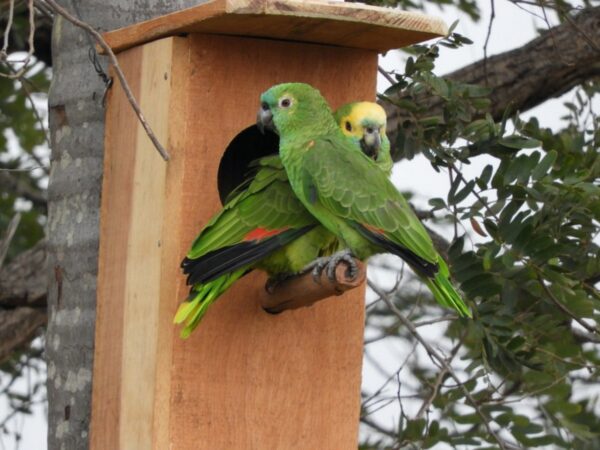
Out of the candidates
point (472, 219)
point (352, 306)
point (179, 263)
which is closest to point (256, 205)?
point (179, 263)

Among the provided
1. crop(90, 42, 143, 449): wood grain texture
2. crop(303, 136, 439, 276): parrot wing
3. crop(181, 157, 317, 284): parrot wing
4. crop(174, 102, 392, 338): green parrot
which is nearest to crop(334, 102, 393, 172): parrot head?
crop(174, 102, 392, 338): green parrot

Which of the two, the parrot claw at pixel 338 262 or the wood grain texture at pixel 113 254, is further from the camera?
the wood grain texture at pixel 113 254

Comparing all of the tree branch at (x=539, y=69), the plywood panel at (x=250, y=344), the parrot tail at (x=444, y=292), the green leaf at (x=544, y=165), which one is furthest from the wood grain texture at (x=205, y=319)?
the tree branch at (x=539, y=69)

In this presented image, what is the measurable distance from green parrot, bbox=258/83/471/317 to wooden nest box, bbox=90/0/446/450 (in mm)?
145

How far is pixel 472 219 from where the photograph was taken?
410 cm

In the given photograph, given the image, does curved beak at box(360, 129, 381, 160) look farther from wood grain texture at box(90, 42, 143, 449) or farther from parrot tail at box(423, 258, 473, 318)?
wood grain texture at box(90, 42, 143, 449)

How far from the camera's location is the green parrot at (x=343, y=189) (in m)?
3.38

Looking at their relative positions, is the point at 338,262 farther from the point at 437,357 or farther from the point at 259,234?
the point at 437,357

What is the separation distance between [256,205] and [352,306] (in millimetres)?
487

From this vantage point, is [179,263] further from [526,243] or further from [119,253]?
[526,243]

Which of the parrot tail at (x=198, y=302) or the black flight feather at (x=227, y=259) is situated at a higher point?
the black flight feather at (x=227, y=259)

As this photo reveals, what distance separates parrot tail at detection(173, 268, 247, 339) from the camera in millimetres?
3406

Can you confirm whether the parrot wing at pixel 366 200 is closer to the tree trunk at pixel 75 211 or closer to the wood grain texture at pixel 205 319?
the wood grain texture at pixel 205 319

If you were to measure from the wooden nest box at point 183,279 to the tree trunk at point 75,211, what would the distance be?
0.06 meters
